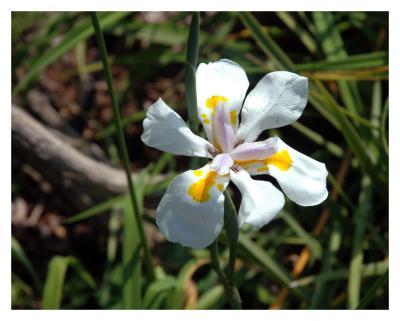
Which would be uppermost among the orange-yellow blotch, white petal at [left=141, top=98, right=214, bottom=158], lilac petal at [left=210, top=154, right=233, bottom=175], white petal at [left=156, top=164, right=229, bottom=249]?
the orange-yellow blotch

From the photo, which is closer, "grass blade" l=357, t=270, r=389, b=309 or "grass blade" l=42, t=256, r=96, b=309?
"grass blade" l=357, t=270, r=389, b=309

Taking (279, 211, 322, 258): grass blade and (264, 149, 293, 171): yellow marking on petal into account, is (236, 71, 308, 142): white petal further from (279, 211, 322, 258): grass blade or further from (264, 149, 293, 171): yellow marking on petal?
(279, 211, 322, 258): grass blade

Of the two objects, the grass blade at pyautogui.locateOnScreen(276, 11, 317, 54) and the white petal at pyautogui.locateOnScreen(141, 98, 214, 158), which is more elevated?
the grass blade at pyautogui.locateOnScreen(276, 11, 317, 54)

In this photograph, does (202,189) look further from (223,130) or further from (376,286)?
(376,286)

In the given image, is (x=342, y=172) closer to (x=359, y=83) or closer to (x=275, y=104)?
→ (x=359, y=83)

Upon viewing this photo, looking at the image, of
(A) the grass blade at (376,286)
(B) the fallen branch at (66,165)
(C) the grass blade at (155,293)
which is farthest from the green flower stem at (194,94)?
(B) the fallen branch at (66,165)

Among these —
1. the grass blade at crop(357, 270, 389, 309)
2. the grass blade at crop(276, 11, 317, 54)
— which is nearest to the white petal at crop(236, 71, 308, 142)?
the grass blade at crop(357, 270, 389, 309)

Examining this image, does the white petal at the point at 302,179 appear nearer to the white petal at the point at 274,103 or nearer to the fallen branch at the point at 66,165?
the white petal at the point at 274,103

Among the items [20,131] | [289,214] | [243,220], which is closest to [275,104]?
[243,220]
